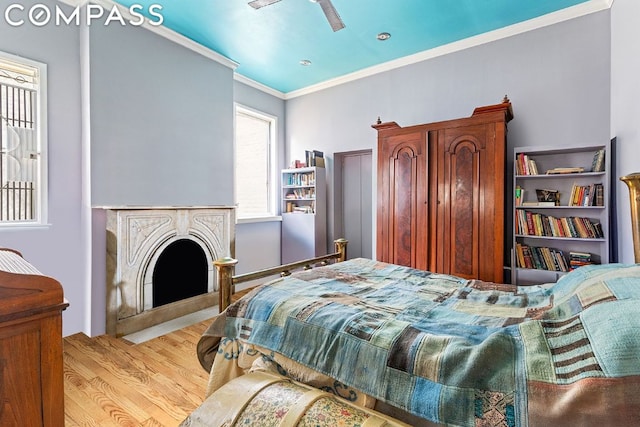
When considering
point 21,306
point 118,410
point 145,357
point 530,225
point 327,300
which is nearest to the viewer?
point 21,306

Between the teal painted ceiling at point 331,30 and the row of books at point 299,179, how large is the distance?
1459 millimetres

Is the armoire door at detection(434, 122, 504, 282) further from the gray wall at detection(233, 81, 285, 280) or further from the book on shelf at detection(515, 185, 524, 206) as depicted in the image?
the gray wall at detection(233, 81, 285, 280)

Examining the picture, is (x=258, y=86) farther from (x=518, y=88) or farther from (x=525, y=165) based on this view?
(x=525, y=165)

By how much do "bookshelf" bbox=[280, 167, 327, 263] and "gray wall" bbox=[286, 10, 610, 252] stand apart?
28.8 inches

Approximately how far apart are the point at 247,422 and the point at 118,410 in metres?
1.32

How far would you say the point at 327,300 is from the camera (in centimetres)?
138

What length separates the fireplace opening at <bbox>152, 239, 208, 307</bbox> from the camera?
3168 mm

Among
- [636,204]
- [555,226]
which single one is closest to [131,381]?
[636,204]

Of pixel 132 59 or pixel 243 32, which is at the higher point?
pixel 243 32

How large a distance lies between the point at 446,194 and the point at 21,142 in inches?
150

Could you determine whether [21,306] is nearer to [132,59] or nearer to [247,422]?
[247,422]

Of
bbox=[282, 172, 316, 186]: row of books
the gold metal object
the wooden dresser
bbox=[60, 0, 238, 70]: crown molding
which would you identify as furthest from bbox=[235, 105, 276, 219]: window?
the gold metal object

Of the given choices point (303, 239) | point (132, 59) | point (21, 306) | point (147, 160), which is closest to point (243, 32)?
point (132, 59)

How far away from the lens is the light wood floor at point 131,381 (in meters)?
1.75
